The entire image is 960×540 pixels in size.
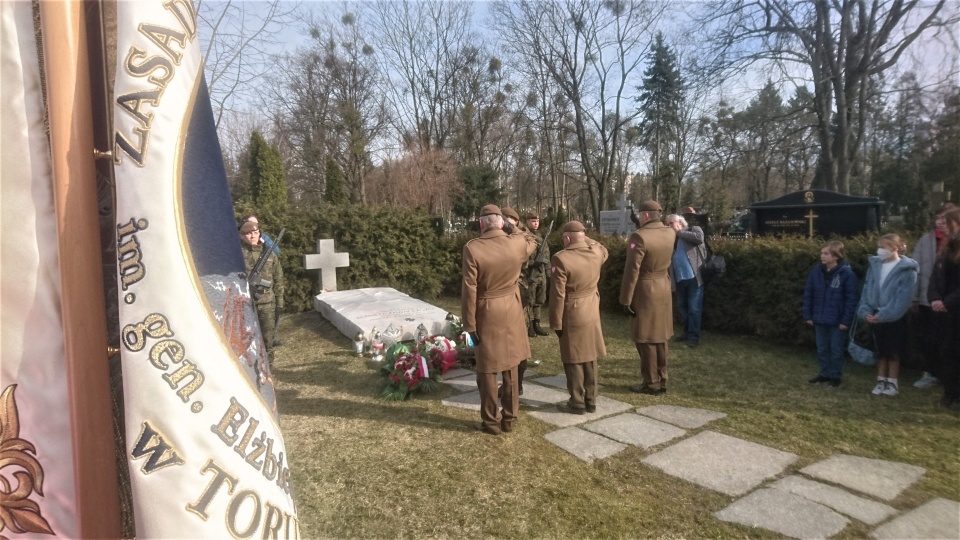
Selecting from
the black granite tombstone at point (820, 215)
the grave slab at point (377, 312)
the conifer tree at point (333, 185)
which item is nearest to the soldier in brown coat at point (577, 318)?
the grave slab at point (377, 312)

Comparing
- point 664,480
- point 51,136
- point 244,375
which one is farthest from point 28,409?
point 664,480

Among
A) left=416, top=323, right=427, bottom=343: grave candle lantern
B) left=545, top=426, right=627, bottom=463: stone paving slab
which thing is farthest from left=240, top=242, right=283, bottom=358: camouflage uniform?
left=545, top=426, right=627, bottom=463: stone paving slab

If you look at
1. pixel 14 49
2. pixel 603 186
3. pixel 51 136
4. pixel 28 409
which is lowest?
pixel 28 409

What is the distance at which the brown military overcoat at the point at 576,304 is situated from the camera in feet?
15.9

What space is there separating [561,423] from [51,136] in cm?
426

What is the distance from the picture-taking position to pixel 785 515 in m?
3.10

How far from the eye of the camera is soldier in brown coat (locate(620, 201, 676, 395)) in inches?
216

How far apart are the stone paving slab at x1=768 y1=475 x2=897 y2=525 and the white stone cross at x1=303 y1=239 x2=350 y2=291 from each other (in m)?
9.19

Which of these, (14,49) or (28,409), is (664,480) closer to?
(28,409)

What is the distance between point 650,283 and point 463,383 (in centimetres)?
238

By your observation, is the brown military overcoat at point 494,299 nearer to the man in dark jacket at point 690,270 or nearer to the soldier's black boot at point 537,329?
the soldier's black boot at point 537,329

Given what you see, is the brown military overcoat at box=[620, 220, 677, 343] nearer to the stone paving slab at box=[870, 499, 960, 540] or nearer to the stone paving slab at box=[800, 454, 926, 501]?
the stone paving slab at box=[800, 454, 926, 501]

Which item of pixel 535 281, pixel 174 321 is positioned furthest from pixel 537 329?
pixel 174 321

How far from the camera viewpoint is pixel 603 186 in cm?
2622
